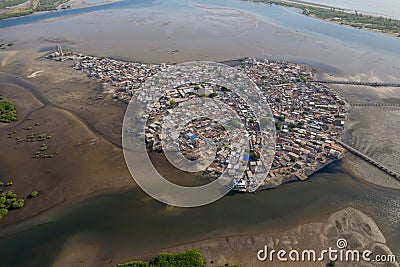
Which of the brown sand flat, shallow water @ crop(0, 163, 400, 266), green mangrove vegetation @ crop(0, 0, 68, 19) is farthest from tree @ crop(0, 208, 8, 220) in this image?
green mangrove vegetation @ crop(0, 0, 68, 19)

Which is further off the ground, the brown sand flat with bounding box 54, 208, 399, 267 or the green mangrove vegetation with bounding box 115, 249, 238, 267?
the green mangrove vegetation with bounding box 115, 249, 238, 267

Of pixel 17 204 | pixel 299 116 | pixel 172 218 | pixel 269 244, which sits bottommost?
pixel 269 244

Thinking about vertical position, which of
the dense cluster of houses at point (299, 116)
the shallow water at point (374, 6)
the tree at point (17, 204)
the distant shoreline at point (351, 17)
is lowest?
the tree at point (17, 204)

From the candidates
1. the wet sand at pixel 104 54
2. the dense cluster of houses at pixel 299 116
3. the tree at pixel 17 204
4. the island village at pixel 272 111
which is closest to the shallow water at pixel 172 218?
the wet sand at pixel 104 54

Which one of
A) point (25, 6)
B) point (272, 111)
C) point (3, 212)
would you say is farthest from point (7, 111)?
point (25, 6)

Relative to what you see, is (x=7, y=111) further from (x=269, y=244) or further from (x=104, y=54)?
(x=269, y=244)

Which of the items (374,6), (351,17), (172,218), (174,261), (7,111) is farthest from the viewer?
(374,6)

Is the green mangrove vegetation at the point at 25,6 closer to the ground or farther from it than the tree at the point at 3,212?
farther from it

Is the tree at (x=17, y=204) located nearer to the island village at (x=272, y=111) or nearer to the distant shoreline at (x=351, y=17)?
the island village at (x=272, y=111)

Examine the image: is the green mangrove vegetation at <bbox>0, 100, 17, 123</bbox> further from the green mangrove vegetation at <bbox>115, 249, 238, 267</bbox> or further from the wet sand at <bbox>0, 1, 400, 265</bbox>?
the green mangrove vegetation at <bbox>115, 249, 238, 267</bbox>

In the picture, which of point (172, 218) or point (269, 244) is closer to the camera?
point (269, 244)
